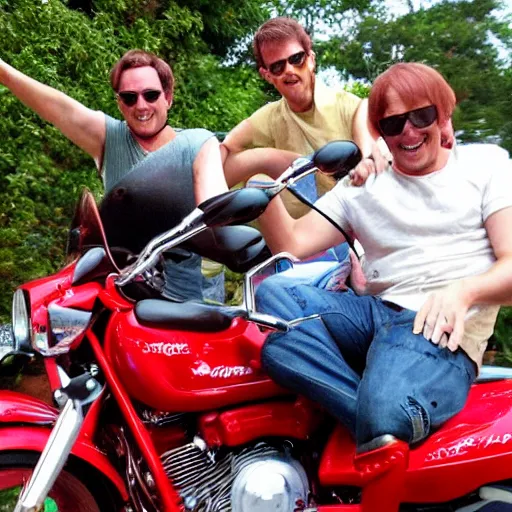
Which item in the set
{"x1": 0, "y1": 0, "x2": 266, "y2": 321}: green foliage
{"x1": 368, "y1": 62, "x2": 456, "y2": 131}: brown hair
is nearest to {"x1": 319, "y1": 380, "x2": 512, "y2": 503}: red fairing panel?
{"x1": 368, "y1": 62, "x2": 456, "y2": 131}: brown hair

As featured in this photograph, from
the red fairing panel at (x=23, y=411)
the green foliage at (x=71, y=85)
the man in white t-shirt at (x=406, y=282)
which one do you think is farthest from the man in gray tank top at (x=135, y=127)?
the green foliage at (x=71, y=85)

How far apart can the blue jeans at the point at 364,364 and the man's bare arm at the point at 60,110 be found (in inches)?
44.6

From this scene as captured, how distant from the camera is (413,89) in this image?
2107mm

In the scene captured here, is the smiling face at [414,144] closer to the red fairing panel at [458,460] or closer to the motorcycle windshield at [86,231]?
the red fairing panel at [458,460]

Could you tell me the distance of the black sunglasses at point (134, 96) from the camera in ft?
9.04

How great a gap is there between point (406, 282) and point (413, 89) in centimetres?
54

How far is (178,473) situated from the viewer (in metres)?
2.13

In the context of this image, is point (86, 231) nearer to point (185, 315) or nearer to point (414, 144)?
point (185, 315)

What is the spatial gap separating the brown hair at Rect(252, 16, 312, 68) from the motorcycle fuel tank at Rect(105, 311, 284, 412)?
56.9 inches

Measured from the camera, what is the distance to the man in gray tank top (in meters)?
2.21

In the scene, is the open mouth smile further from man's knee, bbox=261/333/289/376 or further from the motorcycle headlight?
the motorcycle headlight

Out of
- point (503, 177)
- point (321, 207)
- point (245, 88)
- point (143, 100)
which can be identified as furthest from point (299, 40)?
point (245, 88)

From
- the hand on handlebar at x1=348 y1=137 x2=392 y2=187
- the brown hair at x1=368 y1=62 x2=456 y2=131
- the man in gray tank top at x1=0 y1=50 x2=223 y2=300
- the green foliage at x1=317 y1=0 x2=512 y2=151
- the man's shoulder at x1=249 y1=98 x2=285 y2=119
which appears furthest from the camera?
the green foliage at x1=317 y1=0 x2=512 y2=151

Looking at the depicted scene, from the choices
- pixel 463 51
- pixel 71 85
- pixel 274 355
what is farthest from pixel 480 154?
pixel 71 85
